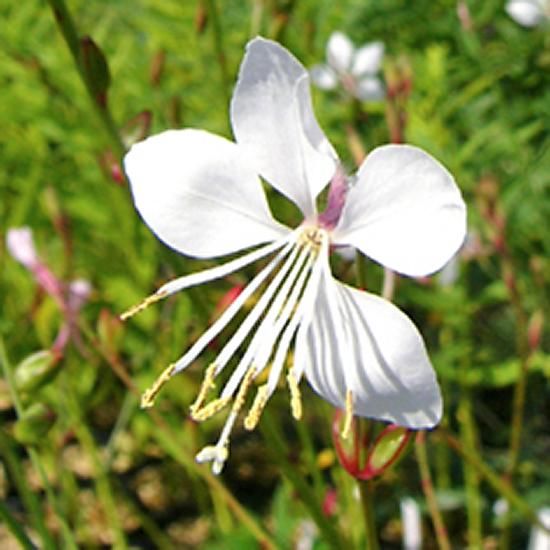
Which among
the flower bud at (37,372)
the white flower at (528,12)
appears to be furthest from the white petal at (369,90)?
the flower bud at (37,372)

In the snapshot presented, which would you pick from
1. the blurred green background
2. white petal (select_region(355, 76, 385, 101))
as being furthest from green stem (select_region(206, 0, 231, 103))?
white petal (select_region(355, 76, 385, 101))

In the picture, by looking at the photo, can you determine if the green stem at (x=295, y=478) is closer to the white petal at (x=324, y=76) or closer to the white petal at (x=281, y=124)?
the white petal at (x=281, y=124)

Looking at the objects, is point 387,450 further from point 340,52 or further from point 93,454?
point 340,52

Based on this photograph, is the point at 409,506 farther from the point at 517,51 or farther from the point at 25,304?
the point at 25,304

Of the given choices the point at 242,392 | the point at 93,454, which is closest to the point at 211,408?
the point at 242,392

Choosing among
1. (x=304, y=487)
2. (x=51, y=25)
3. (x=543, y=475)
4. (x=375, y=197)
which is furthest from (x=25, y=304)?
(x=375, y=197)
